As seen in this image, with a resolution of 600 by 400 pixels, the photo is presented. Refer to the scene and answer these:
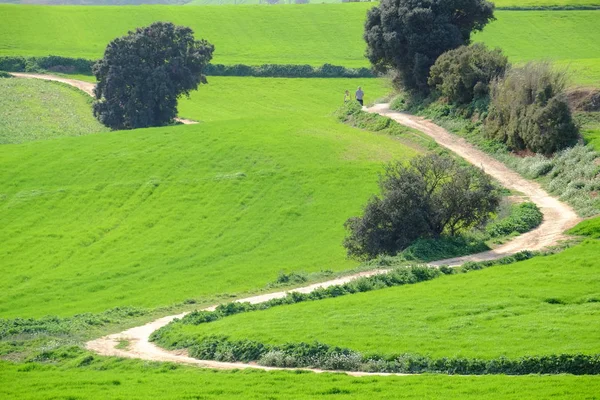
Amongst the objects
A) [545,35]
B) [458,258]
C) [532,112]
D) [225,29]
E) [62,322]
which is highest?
[545,35]

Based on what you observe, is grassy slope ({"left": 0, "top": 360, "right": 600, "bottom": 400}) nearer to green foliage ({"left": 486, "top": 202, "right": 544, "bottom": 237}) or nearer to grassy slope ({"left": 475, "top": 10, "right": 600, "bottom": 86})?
green foliage ({"left": 486, "top": 202, "right": 544, "bottom": 237})

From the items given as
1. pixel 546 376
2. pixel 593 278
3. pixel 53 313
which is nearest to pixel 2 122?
pixel 53 313

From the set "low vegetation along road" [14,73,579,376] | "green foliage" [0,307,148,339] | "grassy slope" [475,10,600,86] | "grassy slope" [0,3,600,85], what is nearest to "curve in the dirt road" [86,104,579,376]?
"low vegetation along road" [14,73,579,376]

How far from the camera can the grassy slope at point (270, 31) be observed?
13038 centimetres

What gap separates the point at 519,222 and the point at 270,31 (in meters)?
93.3

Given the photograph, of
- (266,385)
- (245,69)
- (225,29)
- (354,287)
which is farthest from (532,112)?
(225,29)

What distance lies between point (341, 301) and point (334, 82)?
277 ft

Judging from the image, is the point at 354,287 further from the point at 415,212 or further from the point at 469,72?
the point at 469,72

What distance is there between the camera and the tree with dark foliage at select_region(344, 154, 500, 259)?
51062 millimetres

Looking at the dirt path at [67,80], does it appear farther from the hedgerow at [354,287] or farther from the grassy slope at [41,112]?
the hedgerow at [354,287]

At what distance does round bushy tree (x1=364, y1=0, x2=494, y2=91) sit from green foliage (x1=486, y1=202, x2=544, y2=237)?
28883 mm

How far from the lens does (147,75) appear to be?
3804 inches

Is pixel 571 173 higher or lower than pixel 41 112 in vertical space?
higher

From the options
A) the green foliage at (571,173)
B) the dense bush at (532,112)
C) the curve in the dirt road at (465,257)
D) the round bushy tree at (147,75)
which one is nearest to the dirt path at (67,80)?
the round bushy tree at (147,75)
